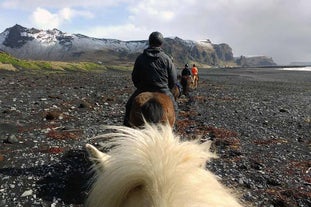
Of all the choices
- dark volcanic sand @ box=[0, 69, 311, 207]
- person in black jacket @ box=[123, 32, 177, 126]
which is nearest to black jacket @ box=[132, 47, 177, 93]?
person in black jacket @ box=[123, 32, 177, 126]

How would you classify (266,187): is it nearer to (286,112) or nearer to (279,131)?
(279,131)

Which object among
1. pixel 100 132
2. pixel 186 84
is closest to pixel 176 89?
pixel 100 132

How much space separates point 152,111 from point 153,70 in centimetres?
120

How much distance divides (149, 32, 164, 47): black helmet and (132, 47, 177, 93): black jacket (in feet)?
0.39

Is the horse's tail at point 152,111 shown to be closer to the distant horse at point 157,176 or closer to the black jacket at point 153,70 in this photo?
the black jacket at point 153,70

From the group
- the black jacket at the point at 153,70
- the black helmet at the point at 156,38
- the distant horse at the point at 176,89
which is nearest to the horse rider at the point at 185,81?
the distant horse at the point at 176,89

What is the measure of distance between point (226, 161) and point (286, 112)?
1244 centimetres

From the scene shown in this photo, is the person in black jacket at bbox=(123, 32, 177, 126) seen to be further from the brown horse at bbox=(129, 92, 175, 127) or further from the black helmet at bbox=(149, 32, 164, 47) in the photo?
the brown horse at bbox=(129, 92, 175, 127)

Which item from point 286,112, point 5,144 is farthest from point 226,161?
point 286,112

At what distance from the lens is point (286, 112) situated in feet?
72.8

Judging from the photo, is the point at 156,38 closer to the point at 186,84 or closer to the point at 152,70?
the point at 152,70

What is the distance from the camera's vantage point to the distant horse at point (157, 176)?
6.88ft

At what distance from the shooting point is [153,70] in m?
8.72

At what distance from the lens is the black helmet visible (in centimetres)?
838
